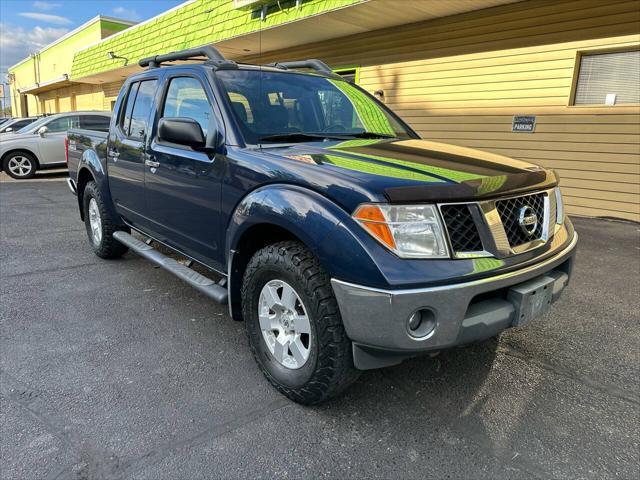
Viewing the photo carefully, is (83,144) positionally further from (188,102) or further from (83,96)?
(83,96)

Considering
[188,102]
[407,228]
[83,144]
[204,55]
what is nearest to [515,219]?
[407,228]

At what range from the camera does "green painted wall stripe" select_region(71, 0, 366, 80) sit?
9812mm

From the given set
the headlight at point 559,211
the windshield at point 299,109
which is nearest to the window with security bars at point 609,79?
the windshield at point 299,109

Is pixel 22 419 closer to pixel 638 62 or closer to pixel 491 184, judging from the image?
pixel 491 184

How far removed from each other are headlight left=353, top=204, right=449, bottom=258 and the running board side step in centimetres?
131

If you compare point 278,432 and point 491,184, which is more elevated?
point 491,184

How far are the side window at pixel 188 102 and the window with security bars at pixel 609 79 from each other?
6.47 meters

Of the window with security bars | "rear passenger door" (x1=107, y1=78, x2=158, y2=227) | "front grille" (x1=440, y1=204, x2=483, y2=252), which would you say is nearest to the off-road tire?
"rear passenger door" (x1=107, y1=78, x2=158, y2=227)

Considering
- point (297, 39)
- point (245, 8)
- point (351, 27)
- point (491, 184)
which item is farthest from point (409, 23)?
point (491, 184)

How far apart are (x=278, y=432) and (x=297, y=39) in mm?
10532

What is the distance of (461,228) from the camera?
2254mm

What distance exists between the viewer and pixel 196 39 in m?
13.5

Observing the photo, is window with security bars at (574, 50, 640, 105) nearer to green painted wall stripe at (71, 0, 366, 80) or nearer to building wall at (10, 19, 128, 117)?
green painted wall stripe at (71, 0, 366, 80)

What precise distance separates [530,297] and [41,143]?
13965 millimetres
